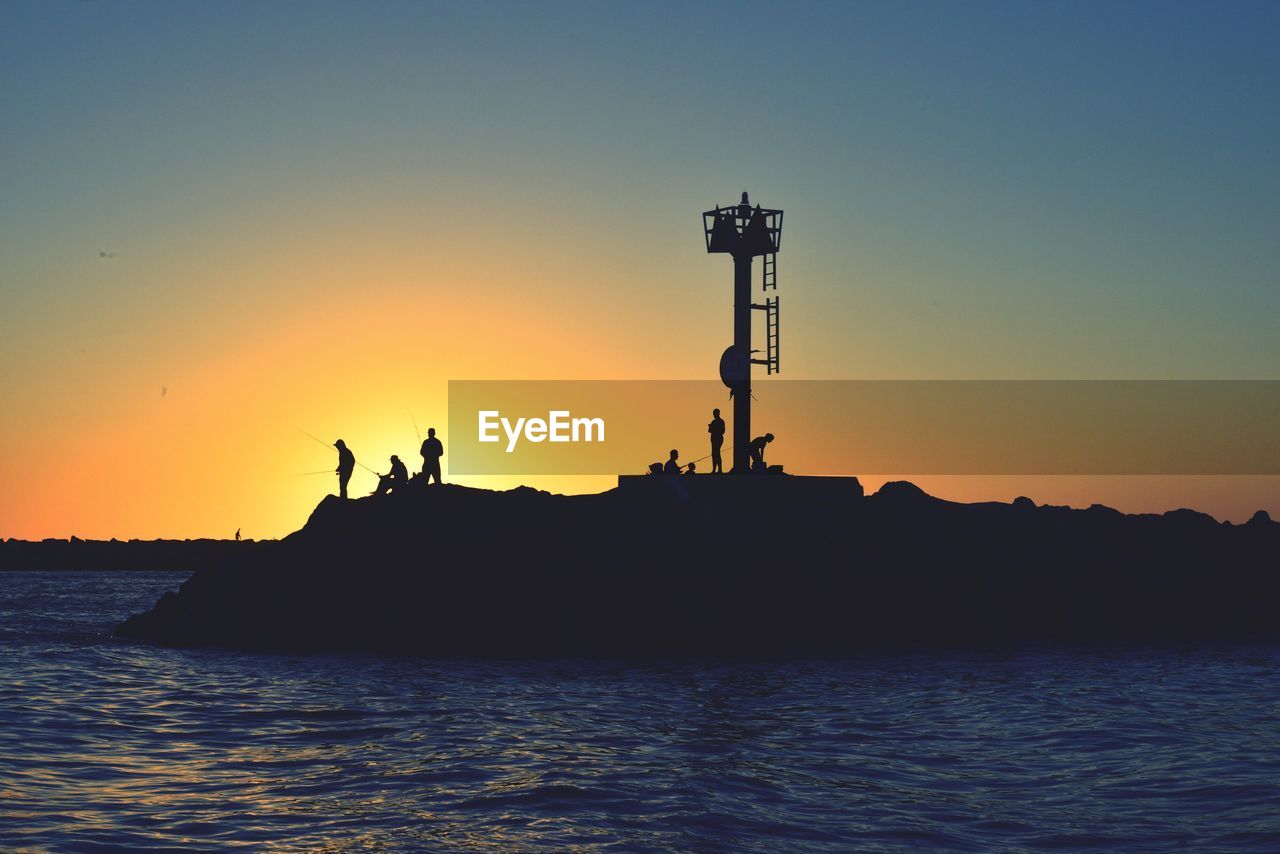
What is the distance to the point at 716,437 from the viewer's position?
3544cm

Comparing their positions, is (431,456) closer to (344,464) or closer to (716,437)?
(344,464)

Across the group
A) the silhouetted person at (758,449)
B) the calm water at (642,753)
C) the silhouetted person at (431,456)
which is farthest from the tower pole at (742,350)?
the calm water at (642,753)

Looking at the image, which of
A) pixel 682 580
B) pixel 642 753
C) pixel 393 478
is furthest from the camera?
pixel 393 478

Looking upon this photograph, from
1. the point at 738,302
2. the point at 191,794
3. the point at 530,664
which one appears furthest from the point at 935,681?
the point at 738,302

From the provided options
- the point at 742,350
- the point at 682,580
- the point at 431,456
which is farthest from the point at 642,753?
the point at 742,350

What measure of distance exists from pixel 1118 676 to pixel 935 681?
11.9ft

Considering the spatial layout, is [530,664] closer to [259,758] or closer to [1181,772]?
[259,758]

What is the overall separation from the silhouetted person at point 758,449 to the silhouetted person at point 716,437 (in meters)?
1.07

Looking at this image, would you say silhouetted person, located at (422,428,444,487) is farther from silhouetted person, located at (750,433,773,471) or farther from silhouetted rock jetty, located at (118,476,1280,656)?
silhouetted person, located at (750,433,773,471)

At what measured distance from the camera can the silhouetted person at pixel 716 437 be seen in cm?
3538

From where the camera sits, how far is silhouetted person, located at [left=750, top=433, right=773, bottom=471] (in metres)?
36.0

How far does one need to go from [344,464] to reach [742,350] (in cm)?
1160

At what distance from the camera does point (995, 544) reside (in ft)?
113

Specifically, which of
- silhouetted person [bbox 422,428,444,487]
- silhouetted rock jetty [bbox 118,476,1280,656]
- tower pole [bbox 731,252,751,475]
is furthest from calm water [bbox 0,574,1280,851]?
tower pole [bbox 731,252,751,475]
